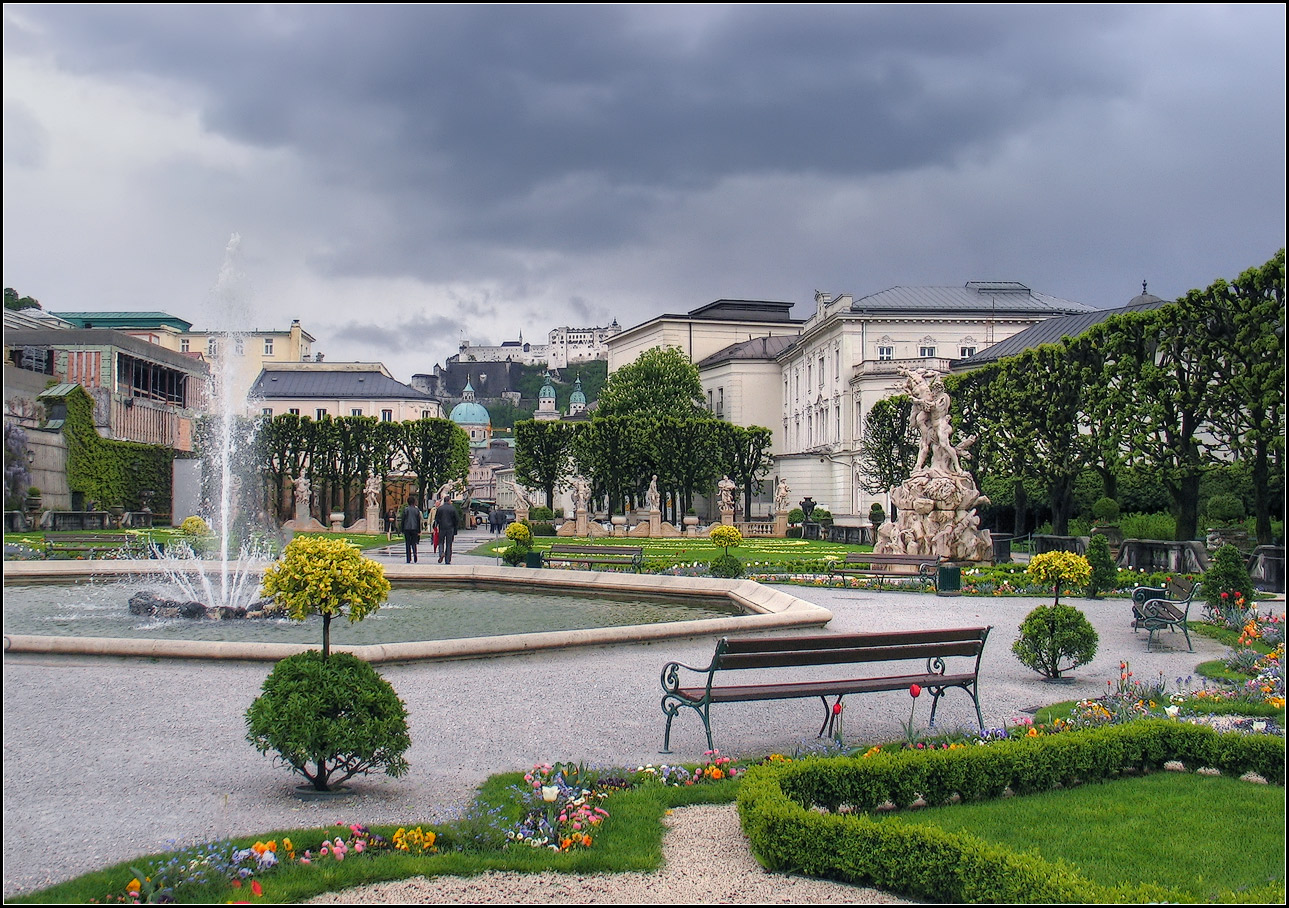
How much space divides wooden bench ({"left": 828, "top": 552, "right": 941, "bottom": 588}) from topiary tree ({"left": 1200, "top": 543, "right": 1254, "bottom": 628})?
22.1 feet

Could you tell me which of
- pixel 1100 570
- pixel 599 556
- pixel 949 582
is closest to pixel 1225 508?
pixel 1100 570

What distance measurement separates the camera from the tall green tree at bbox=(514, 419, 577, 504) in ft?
188

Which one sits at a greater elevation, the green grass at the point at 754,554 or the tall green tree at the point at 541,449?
the tall green tree at the point at 541,449

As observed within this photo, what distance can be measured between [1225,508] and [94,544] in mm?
34750

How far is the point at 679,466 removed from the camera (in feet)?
188

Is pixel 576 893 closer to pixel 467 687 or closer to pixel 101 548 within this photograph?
pixel 467 687

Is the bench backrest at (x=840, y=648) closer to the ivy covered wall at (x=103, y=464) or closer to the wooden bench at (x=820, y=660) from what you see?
the wooden bench at (x=820, y=660)

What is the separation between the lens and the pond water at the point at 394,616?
14711 millimetres

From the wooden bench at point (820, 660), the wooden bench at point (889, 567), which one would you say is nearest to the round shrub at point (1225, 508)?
the wooden bench at point (889, 567)

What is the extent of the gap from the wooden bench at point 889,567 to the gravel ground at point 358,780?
30.6 feet

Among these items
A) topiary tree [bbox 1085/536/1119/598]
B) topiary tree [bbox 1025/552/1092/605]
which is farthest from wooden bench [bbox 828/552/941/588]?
topiary tree [bbox 1025/552/1092/605]

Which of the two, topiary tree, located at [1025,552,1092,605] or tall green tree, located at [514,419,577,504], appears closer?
topiary tree, located at [1025,552,1092,605]

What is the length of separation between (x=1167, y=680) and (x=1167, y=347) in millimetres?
19972

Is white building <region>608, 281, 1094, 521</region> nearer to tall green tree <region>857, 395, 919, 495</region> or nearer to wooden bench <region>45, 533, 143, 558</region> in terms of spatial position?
tall green tree <region>857, 395, 919, 495</region>
